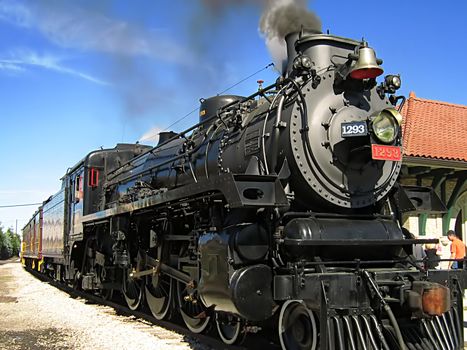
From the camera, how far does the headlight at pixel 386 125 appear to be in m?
5.18

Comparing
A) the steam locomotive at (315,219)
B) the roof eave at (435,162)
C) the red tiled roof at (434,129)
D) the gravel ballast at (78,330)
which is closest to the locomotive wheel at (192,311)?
the steam locomotive at (315,219)

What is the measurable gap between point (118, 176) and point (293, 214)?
6.28 m

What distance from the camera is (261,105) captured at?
611 centimetres

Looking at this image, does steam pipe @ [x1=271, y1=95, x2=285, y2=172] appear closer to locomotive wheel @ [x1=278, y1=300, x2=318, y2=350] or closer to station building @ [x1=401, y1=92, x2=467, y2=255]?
locomotive wheel @ [x1=278, y1=300, x2=318, y2=350]

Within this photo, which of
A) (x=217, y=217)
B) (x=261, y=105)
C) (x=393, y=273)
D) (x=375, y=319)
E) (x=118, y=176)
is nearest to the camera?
(x=375, y=319)

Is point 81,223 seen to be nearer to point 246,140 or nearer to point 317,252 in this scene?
point 246,140

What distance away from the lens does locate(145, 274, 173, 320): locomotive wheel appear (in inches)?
309

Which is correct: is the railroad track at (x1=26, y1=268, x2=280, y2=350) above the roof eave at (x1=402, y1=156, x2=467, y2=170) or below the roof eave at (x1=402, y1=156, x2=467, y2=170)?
below

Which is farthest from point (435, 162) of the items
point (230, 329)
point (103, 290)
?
point (103, 290)

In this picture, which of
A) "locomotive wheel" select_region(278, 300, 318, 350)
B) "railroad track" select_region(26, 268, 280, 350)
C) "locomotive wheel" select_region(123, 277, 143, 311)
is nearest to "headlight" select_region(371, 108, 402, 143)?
"locomotive wheel" select_region(278, 300, 318, 350)

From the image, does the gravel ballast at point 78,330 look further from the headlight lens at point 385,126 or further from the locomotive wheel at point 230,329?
the headlight lens at point 385,126

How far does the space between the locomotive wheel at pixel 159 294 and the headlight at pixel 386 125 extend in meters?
3.95

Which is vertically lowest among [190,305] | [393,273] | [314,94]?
[190,305]

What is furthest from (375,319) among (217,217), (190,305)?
(190,305)
